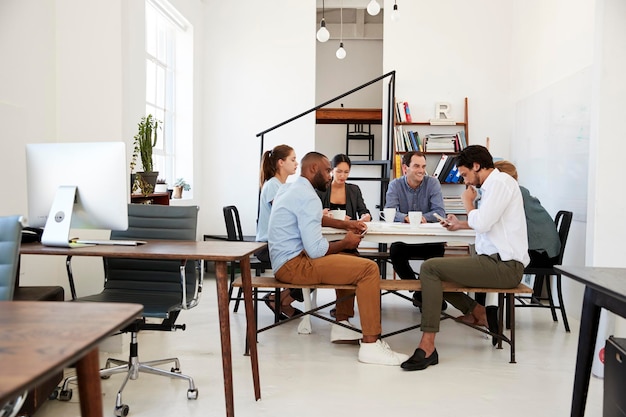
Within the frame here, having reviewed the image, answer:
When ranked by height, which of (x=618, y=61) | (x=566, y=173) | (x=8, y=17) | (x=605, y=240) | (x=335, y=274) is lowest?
(x=335, y=274)

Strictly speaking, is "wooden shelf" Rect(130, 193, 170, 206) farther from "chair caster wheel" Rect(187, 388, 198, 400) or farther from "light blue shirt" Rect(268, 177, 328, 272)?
"chair caster wheel" Rect(187, 388, 198, 400)

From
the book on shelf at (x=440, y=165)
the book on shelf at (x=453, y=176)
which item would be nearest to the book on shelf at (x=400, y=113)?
the book on shelf at (x=440, y=165)

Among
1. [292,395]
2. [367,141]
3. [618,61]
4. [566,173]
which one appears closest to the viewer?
[292,395]

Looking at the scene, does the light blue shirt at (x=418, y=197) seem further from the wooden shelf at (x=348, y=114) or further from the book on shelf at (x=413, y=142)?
the wooden shelf at (x=348, y=114)

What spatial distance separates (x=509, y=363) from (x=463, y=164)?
3.92 ft

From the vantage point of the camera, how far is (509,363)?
3.64 m

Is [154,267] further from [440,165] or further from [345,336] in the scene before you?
[440,165]

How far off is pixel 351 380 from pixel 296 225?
93cm

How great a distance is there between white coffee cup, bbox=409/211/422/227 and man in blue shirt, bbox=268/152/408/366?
690 mm

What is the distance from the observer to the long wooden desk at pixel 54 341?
1046mm

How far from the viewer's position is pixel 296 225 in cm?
362

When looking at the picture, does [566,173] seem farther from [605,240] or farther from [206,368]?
[206,368]

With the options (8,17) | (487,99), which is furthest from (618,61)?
(487,99)

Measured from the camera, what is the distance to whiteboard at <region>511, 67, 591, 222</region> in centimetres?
488
